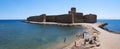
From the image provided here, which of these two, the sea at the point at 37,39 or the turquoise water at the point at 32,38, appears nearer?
the sea at the point at 37,39

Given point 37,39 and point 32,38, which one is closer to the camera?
point 37,39

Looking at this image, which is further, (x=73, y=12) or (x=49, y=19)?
(x=49, y=19)

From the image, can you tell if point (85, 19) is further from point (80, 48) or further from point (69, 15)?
point (80, 48)

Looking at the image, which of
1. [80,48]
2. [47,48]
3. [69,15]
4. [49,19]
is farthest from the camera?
[49,19]

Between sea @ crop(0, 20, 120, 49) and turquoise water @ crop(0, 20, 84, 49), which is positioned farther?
turquoise water @ crop(0, 20, 84, 49)

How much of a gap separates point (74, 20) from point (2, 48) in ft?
188

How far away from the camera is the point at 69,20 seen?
72938 millimetres

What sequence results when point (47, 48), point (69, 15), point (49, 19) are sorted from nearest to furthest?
point (47, 48), point (69, 15), point (49, 19)

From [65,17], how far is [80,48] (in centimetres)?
6083

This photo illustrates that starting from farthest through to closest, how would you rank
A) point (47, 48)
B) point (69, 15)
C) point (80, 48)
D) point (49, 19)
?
point (49, 19)
point (69, 15)
point (47, 48)
point (80, 48)

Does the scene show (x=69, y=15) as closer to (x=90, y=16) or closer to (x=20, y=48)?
(x=90, y=16)

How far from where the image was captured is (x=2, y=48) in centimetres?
1711

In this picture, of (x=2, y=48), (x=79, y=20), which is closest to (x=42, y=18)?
(x=79, y=20)

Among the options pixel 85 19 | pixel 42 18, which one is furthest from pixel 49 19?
Answer: pixel 85 19
